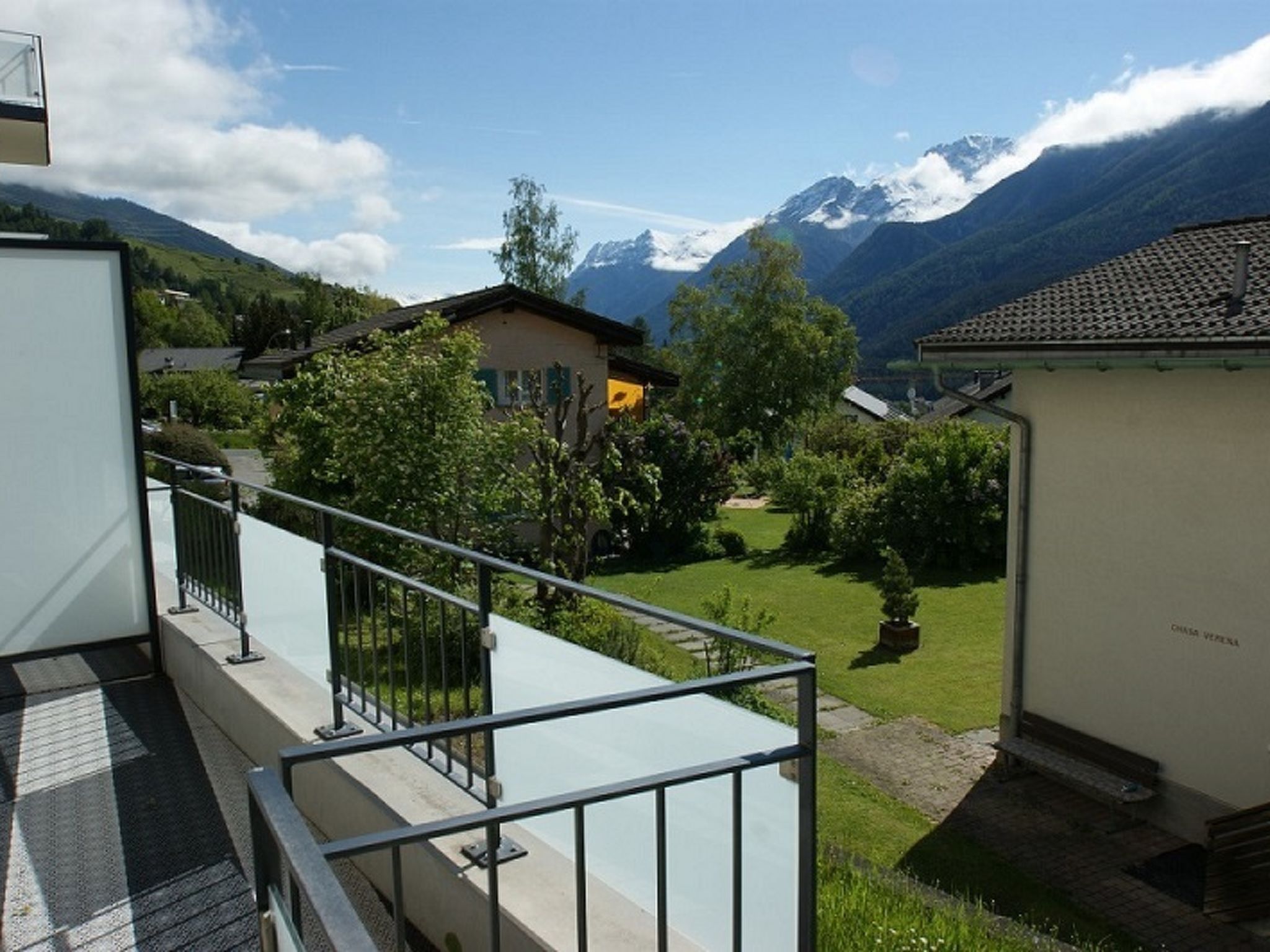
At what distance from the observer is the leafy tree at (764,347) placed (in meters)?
40.7

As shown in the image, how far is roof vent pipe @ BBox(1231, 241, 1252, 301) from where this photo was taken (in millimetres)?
7355

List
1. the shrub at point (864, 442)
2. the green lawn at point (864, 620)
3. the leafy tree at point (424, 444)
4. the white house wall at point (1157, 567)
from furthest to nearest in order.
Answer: the shrub at point (864, 442), the green lawn at point (864, 620), the leafy tree at point (424, 444), the white house wall at point (1157, 567)

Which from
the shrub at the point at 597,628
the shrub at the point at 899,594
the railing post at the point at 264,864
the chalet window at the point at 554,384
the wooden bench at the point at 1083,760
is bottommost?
the wooden bench at the point at 1083,760

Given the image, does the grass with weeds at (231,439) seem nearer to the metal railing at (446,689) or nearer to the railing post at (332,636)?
the metal railing at (446,689)

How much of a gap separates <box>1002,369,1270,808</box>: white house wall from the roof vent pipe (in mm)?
791

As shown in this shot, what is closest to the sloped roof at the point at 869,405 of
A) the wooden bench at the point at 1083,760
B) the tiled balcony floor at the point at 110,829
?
the wooden bench at the point at 1083,760

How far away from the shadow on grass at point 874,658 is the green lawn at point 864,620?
0.05 ft

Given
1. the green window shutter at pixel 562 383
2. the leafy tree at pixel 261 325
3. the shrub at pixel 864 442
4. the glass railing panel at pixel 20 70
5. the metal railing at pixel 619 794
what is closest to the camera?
the metal railing at pixel 619 794

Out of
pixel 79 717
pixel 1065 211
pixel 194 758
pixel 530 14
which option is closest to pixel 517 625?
pixel 194 758

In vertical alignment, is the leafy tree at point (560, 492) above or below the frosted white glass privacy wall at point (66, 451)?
below

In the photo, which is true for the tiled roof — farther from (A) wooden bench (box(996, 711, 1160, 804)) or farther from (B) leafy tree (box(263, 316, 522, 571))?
(B) leafy tree (box(263, 316, 522, 571))

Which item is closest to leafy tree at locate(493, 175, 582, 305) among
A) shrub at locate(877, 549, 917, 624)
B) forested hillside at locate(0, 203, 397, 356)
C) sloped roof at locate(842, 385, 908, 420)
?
forested hillside at locate(0, 203, 397, 356)

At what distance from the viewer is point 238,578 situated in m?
4.98

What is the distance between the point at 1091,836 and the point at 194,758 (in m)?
6.50
